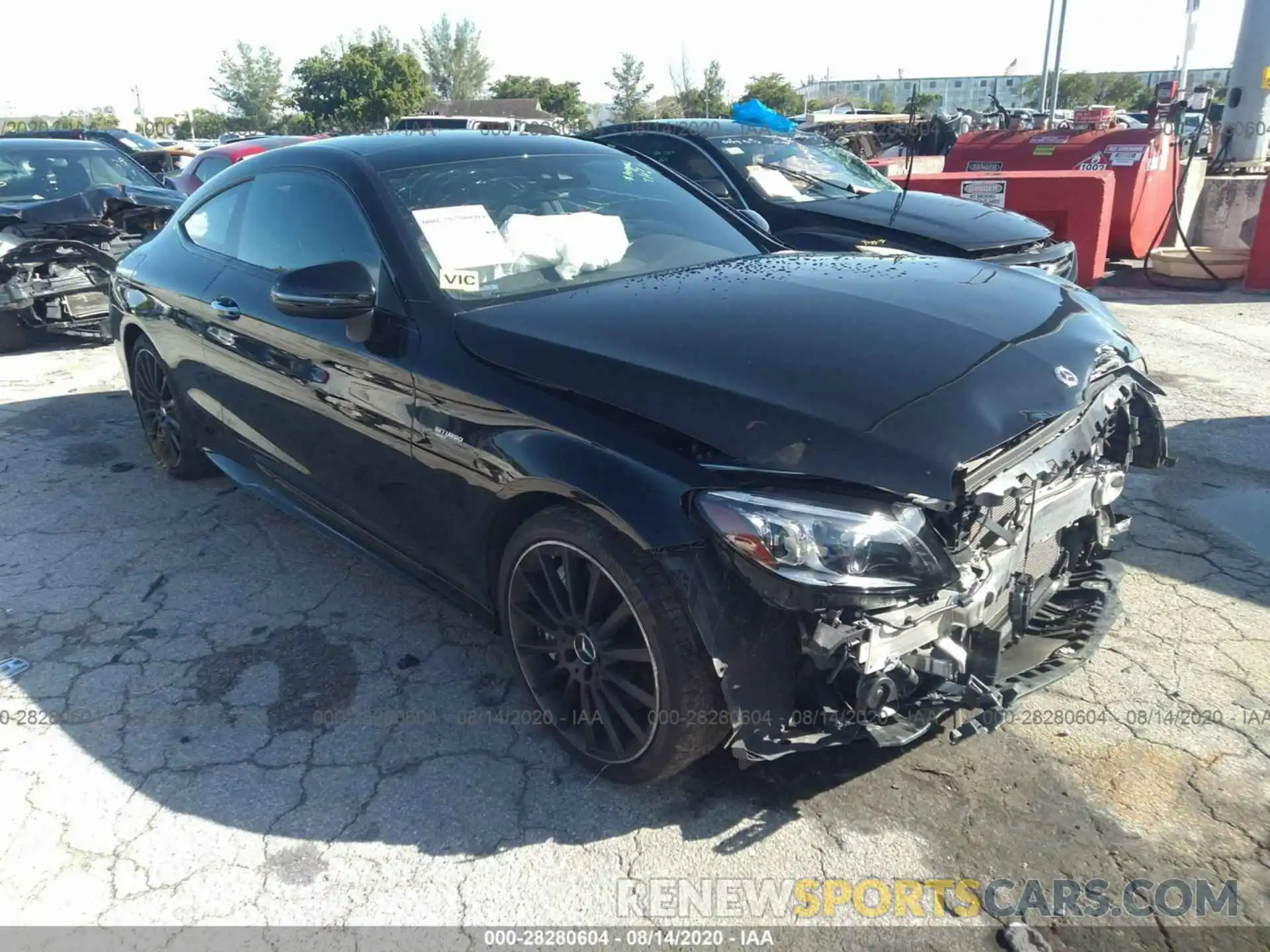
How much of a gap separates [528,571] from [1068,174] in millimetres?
8712

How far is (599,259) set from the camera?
3.24 meters

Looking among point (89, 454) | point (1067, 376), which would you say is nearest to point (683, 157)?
point (89, 454)

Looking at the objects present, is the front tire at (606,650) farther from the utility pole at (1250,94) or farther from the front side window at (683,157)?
the utility pole at (1250,94)

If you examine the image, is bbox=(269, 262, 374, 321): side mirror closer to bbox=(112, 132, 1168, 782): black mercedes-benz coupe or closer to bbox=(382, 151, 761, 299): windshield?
bbox=(112, 132, 1168, 782): black mercedes-benz coupe

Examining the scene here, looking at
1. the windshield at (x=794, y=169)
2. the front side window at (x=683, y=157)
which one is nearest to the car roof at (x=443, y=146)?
the front side window at (x=683, y=157)

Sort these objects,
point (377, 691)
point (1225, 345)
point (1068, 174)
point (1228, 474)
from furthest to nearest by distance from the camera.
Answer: point (1068, 174) < point (1225, 345) < point (1228, 474) < point (377, 691)

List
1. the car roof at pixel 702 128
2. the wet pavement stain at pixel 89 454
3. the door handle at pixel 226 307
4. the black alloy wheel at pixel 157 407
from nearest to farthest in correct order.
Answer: the door handle at pixel 226 307
the black alloy wheel at pixel 157 407
the wet pavement stain at pixel 89 454
the car roof at pixel 702 128

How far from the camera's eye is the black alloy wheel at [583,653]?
7.97 ft

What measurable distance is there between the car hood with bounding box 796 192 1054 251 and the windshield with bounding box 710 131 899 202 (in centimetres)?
23

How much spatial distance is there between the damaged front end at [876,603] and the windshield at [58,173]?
27.2 ft

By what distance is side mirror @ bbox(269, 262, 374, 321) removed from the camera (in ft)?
9.31

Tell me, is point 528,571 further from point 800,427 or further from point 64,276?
point 64,276

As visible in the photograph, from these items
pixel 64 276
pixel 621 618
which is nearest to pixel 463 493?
pixel 621 618

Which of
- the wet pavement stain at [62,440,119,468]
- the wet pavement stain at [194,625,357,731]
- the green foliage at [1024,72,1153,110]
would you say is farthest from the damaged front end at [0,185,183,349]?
the green foliage at [1024,72,1153,110]
